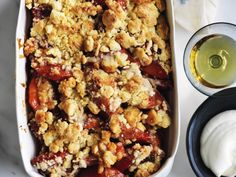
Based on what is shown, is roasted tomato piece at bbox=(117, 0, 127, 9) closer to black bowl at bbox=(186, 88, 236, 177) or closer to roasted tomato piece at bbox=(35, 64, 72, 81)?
roasted tomato piece at bbox=(35, 64, 72, 81)

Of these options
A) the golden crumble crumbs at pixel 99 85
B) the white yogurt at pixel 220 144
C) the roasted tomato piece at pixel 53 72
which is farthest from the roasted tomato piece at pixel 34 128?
the white yogurt at pixel 220 144

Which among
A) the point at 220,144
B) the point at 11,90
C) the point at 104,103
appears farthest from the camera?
the point at 11,90

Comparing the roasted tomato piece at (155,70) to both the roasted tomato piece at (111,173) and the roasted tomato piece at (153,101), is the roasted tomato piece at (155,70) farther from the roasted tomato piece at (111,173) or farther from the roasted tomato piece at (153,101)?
the roasted tomato piece at (111,173)

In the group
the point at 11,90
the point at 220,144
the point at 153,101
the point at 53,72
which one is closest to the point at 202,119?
the point at 220,144

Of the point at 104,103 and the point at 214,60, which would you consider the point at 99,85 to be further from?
the point at 214,60

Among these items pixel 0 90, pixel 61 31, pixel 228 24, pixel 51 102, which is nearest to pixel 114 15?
pixel 61 31

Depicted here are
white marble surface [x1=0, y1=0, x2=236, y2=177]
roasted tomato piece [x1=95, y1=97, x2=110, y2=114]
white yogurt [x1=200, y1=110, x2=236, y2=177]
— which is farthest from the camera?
white marble surface [x1=0, y1=0, x2=236, y2=177]

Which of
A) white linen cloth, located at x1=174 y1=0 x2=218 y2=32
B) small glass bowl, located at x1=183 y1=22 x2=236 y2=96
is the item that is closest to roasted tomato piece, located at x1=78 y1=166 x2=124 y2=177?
small glass bowl, located at x1=183 y1=22 x2=236 y2=96
